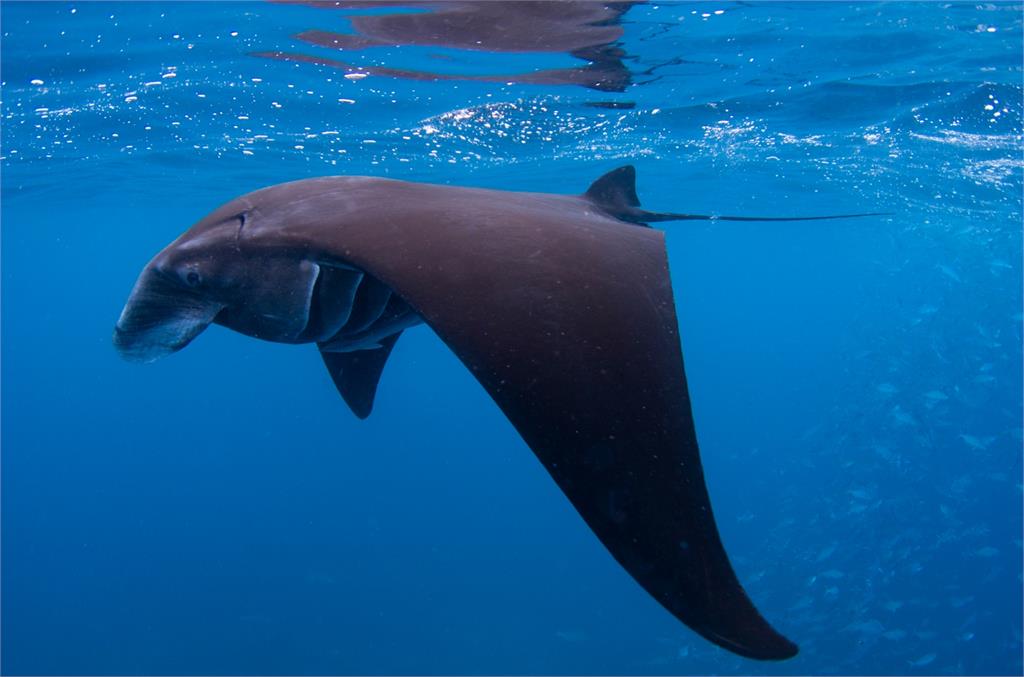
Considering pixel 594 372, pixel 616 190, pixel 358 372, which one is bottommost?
pixel 358 372

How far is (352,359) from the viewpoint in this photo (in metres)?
4.66

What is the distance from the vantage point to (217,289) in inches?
117

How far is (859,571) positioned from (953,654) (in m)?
2.15

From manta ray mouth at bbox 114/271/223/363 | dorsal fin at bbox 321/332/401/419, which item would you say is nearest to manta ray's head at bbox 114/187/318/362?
manta ray mouth at bbox 114/271/223/363

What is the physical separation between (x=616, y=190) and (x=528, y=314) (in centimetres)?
316

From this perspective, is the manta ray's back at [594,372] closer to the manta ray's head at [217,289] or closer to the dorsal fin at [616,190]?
the manta ray's head at [217,289]

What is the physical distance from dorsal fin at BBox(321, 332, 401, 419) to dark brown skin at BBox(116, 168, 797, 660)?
192cm

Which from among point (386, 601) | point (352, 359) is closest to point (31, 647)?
point (386, 601)

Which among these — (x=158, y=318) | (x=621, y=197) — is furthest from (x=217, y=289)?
(x=621, y=197)

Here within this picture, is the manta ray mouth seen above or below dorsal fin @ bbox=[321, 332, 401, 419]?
above

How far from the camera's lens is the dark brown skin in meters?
1.68

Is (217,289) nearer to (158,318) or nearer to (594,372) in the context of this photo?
(158,318)

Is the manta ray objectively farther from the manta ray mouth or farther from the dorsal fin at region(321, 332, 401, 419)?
the dorsal fin at region(321, 332, 401, 419)

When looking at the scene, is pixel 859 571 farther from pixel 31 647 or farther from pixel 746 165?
pixel 31 647
